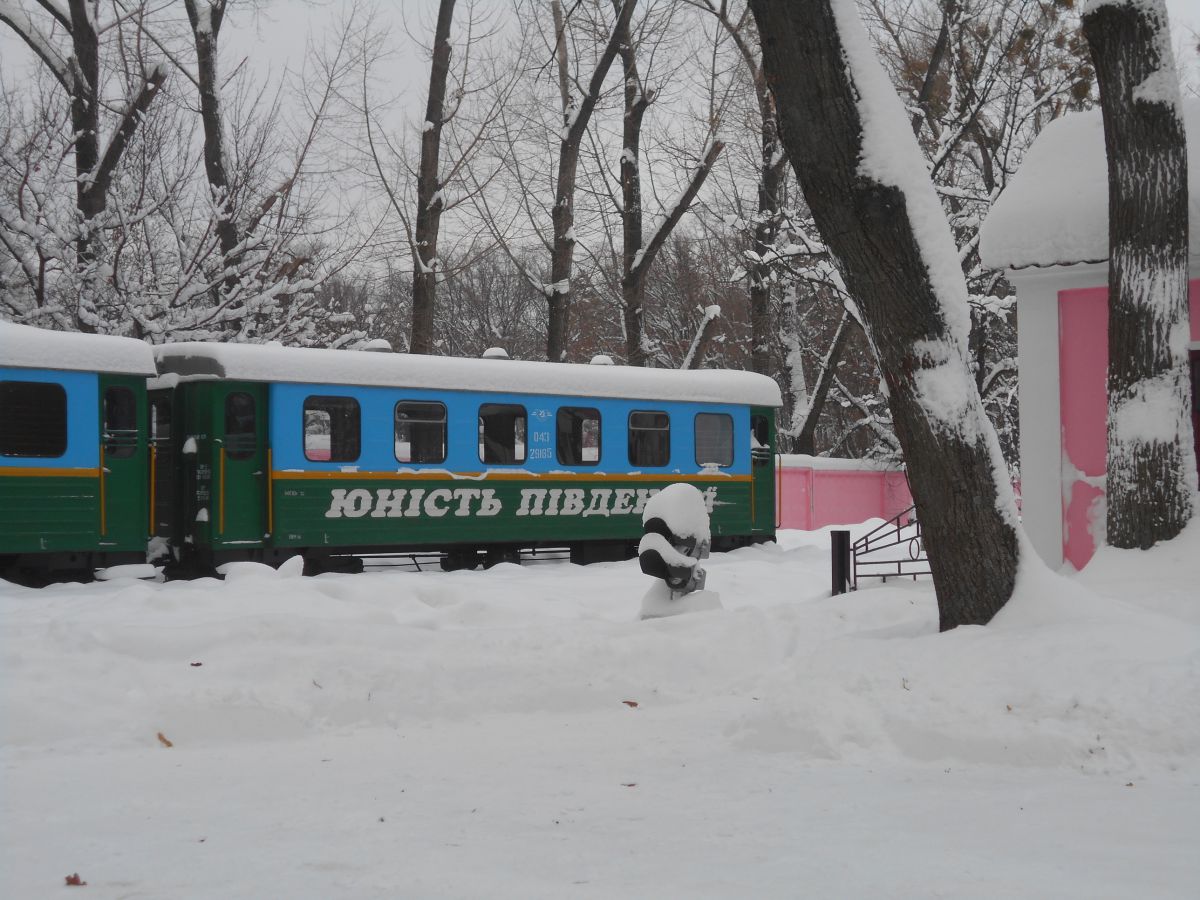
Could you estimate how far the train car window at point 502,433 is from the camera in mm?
16812

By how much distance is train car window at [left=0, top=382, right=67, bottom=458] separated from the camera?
13.3 m

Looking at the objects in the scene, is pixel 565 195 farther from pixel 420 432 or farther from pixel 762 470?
pixel 420 432

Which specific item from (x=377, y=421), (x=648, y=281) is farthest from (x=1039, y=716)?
(x=648, y=281)

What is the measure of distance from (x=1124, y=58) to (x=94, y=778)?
7.90m

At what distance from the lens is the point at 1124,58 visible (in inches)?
348

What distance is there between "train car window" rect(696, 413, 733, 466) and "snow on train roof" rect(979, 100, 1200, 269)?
785 centimetres

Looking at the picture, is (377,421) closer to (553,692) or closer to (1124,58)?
(553,692)

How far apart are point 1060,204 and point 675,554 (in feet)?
14.3

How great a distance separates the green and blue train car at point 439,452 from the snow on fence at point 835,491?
8172 millimetres

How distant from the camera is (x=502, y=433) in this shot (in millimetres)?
16984

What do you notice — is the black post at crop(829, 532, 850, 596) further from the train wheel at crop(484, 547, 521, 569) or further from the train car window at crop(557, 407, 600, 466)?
the train wheel at crop(484, 547, 521, 569)

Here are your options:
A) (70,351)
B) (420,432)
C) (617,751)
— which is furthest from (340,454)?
(617,751)

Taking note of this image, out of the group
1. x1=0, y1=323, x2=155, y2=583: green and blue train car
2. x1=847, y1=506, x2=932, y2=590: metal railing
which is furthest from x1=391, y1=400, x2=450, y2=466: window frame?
x1=847, y1=506, x2=932, y2=590: metal railing

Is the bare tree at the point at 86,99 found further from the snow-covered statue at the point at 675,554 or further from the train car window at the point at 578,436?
the snow-covered statue at the point at 675,554
